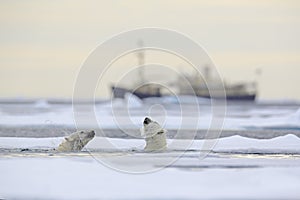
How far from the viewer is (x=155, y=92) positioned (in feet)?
189

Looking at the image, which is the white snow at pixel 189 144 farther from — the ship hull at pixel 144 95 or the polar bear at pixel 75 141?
the ship hull at pixel 144 95

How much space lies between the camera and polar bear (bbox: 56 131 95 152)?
1459 cm

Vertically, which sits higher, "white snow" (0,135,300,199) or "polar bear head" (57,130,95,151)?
"polar bear head" (57,130,95,151)

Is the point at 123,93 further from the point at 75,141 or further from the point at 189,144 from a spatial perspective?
the point at 75,141

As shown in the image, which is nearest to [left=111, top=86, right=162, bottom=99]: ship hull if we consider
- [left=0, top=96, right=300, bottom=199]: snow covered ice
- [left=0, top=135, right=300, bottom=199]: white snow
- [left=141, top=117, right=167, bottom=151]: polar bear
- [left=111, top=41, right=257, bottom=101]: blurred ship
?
[left=111, top=41, right=257, bottom=101]: blurred ship

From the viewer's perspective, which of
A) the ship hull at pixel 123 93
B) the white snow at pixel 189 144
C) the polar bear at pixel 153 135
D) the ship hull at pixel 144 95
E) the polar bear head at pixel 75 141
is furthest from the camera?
the ship hull at pixel 144 95

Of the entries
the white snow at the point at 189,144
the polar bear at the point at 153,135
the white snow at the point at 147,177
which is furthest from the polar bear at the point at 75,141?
the polar bear at the point at 153,135

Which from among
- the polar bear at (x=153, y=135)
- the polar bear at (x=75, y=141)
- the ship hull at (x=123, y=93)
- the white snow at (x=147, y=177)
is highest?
the ship hull at (x=123, y=93)

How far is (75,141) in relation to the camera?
14.8m

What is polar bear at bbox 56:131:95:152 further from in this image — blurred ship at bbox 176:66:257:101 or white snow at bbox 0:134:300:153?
blurred ship at bbox 176:66:257:101

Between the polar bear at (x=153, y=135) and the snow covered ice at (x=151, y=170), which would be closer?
the snow covered ice at (x=151, y=170)

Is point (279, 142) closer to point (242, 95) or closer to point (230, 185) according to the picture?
point (230, 185)

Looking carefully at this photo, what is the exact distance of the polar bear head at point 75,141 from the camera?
14602 millimetres

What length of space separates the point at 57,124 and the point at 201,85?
3514cm
